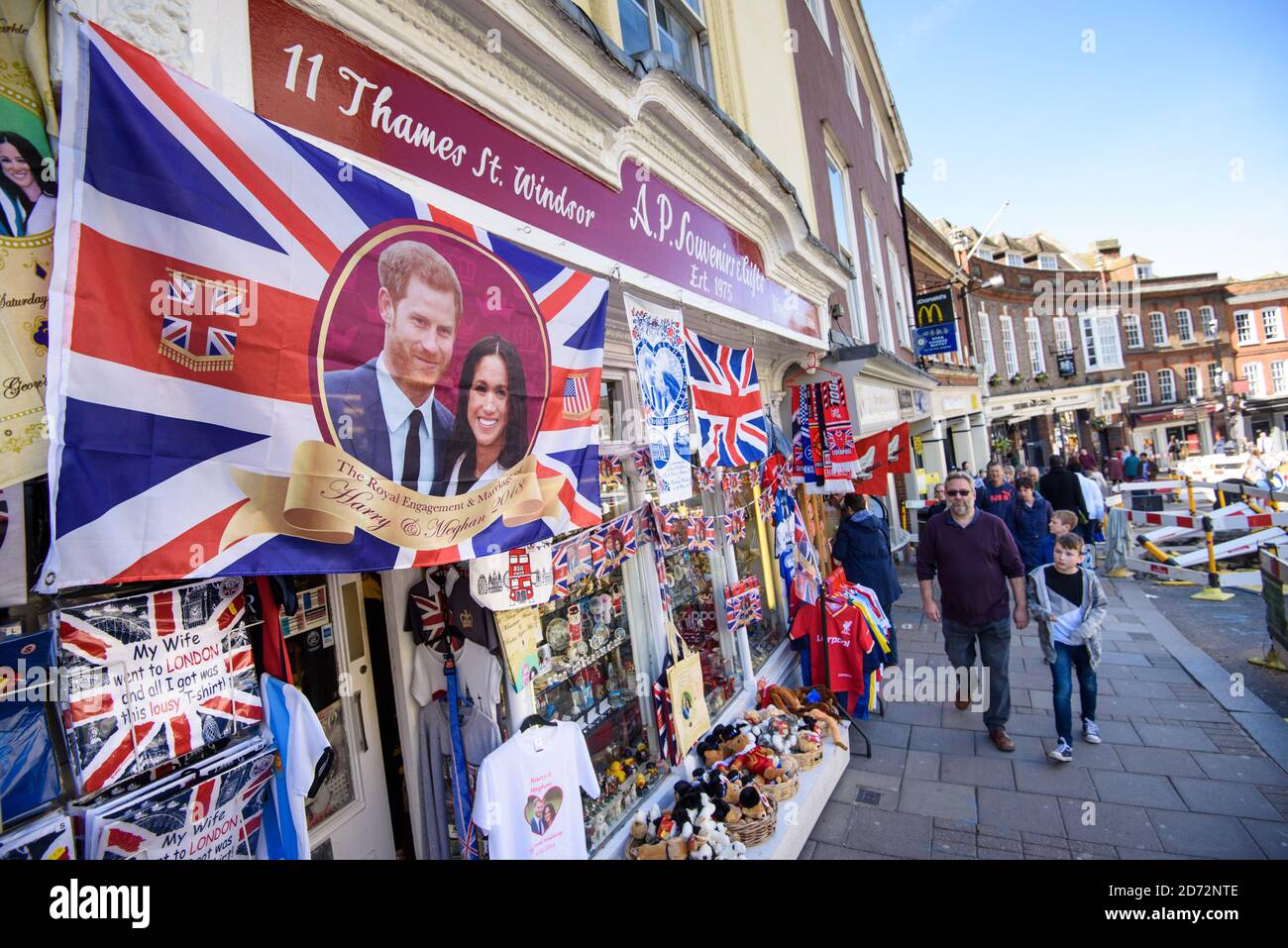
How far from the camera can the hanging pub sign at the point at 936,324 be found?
1370 centimetres

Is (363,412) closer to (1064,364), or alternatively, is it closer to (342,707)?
(342,707)

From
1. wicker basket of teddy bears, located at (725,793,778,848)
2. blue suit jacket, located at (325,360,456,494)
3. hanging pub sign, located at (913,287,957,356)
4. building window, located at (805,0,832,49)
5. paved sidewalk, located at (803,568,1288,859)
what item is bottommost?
paved sidewalk, located at (803,568,1288,859)

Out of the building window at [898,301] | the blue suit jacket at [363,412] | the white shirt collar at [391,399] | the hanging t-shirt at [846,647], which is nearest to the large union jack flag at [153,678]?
the blue suit jacket at [363,412]

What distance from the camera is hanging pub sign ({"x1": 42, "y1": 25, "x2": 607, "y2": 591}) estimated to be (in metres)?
1.23

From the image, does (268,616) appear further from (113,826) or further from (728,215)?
(728,215)

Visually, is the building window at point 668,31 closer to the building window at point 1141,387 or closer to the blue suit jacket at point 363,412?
the blue suit jacket at point 363,412

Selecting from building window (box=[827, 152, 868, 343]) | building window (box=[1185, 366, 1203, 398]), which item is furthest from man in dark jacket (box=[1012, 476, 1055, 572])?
building window (box=[1185, 366, 1203, 398])

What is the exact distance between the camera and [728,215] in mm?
5121

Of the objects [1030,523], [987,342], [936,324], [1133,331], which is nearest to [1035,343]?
[987,342]

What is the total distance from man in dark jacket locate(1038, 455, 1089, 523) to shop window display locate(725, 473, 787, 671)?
5276 millimetres

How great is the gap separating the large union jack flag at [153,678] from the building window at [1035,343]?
114ft

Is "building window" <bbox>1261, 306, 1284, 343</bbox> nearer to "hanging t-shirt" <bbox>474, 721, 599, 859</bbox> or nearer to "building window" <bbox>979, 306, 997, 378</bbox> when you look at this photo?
"building window" <bbox>979, 306, 997, 378</bbox>

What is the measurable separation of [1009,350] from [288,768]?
108 feet
